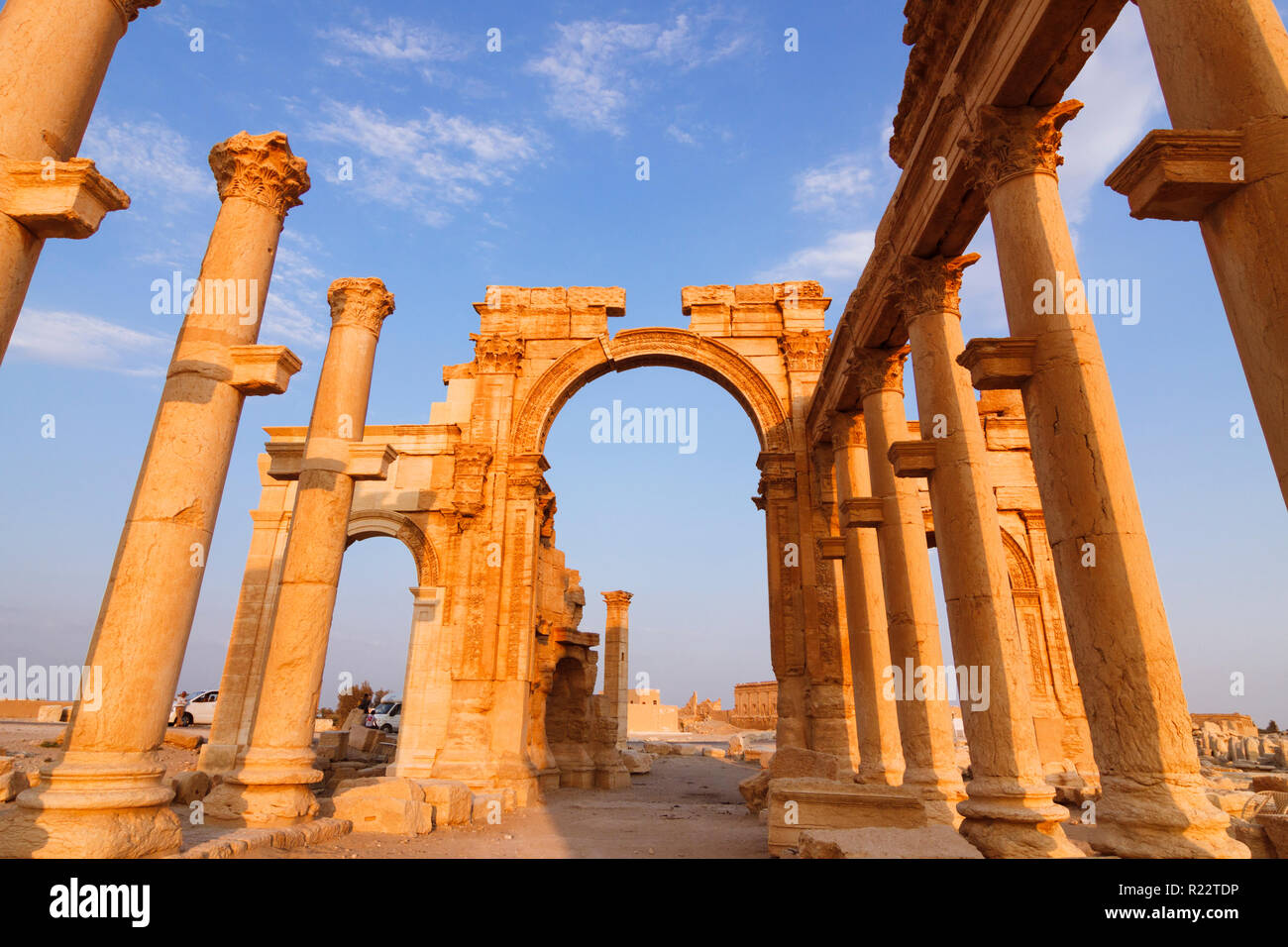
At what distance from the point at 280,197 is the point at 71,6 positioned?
3.13 meters

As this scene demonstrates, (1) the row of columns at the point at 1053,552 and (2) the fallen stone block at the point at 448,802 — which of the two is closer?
(1) the row of columns at the point at 1053,552

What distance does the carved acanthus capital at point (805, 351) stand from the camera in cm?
1841

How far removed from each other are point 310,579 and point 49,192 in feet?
20.3

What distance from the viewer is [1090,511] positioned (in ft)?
18.9

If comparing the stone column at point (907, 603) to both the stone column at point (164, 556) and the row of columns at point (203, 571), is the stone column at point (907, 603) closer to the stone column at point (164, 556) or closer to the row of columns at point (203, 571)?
the row of columns at point (203, 571)

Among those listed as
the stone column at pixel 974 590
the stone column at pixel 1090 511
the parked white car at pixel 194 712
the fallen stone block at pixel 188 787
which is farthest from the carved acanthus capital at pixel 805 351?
the parked white car at pixel 194 712

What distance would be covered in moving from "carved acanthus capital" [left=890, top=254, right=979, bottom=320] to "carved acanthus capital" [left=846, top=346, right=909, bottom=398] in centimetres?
230

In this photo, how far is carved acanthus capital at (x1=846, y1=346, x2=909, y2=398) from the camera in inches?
482

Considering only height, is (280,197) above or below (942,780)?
above

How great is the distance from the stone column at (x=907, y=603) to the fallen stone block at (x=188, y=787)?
10130mm

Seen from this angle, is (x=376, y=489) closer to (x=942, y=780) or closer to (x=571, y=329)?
(x=571, y=329)
